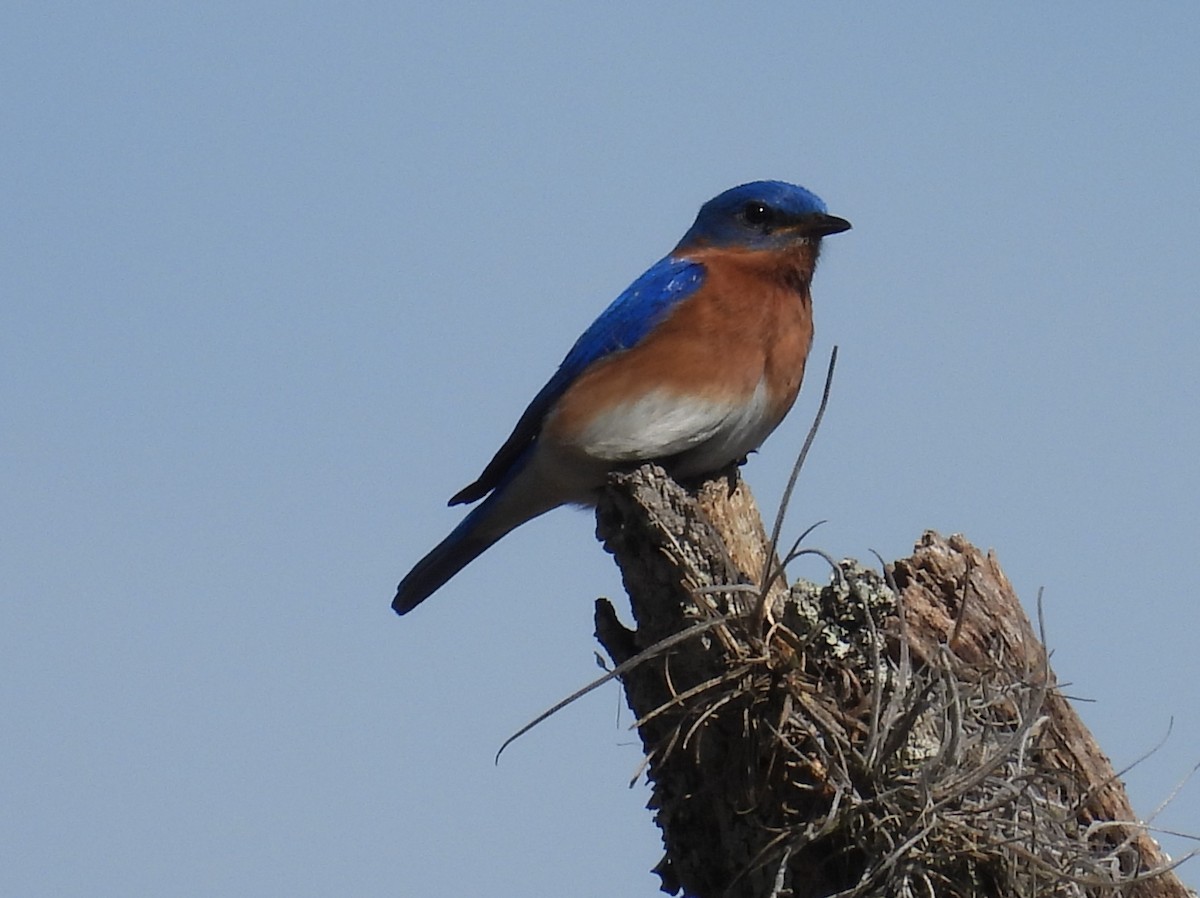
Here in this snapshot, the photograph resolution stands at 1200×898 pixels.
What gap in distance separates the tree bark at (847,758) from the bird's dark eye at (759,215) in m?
3.45

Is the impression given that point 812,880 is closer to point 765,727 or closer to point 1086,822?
point 765,727

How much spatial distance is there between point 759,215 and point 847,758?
4.38 meters

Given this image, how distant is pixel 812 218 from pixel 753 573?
3352 millimetres

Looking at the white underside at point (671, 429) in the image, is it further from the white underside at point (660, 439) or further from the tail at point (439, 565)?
the tail at point (439, 565)

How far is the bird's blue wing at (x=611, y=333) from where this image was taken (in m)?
7.86

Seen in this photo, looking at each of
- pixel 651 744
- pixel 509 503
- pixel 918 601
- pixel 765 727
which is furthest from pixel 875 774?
pixel 509 503

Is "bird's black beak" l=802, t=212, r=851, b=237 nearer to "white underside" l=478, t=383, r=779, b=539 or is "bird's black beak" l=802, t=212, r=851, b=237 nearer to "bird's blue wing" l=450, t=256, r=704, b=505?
"bird's blue wing" l=450, t=256, r=704, b=505

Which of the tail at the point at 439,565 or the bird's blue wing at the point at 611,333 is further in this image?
the tail at the point at 439,565

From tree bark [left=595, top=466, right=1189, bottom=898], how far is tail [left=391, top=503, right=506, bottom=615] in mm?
3276

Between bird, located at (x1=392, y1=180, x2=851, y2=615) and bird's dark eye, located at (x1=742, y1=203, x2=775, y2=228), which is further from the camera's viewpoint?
bird's dark eye, located at (x1=742, y1=203, x2=775, y2=228)

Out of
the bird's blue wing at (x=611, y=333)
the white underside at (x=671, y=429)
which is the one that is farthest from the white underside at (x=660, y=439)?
the bird's blue wing at (x=611, y=333)

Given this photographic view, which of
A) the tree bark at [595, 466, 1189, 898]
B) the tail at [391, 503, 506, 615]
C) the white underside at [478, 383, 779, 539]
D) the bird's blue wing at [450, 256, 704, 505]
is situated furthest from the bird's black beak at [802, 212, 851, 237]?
the tree bark at [595, 466, 1189, 898]

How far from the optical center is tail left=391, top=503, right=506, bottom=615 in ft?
28.2

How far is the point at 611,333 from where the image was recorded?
7926 millimetres
